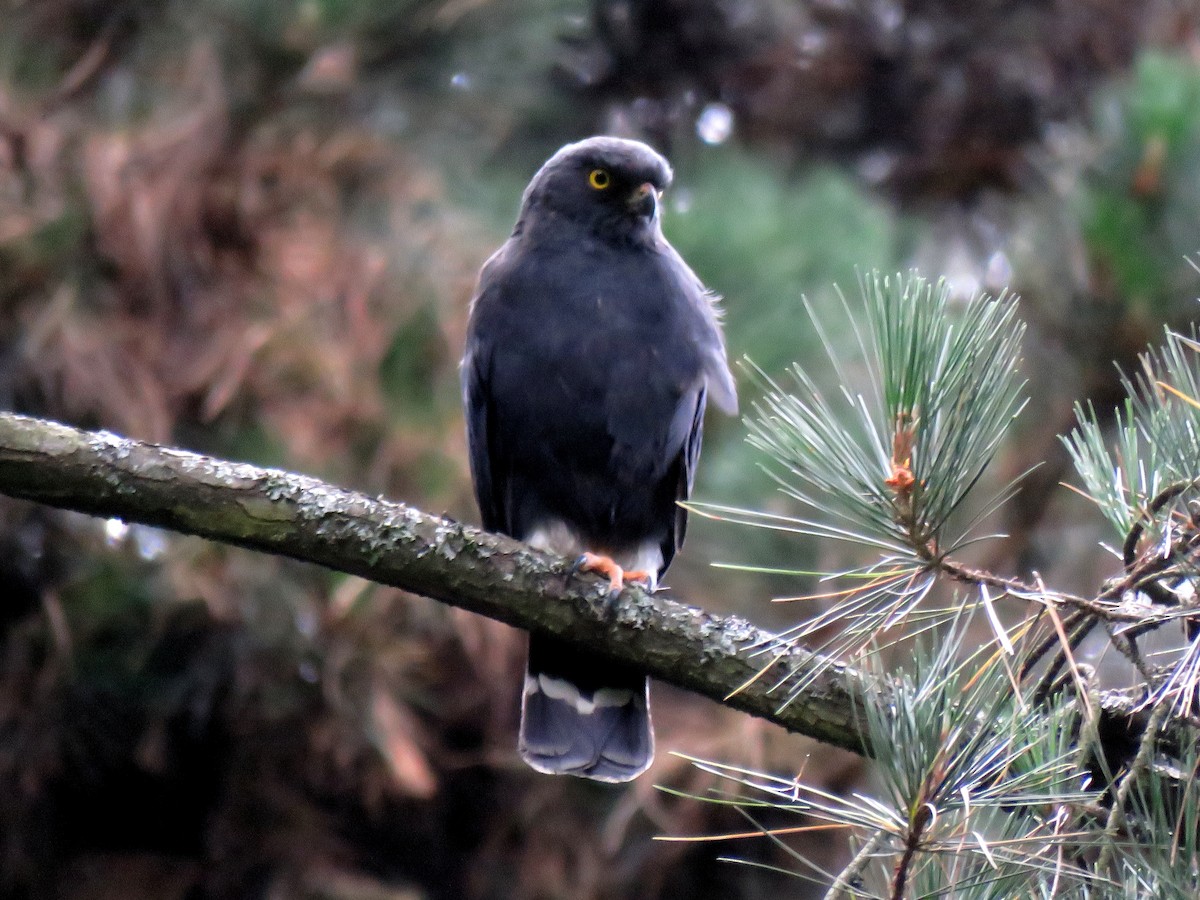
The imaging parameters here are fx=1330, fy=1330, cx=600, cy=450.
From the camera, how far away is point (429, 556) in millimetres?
2084

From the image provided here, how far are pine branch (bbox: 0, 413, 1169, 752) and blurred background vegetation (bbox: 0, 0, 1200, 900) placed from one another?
1.73 m

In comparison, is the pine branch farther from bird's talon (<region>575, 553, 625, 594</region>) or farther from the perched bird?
the perched bird

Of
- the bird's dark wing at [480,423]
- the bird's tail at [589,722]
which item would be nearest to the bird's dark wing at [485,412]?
the bird's dark wing at [480,423]

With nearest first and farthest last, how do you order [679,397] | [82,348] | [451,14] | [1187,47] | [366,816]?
1. [679,397]
2. [82,348]
3. [366,816]
4. [451,14]
5. [1187,47]

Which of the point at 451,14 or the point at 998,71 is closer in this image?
the point at 451,14

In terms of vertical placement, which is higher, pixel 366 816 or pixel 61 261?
pixel 61 261

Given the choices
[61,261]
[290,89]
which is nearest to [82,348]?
[61,261]

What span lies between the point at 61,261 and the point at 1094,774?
335 centimetres

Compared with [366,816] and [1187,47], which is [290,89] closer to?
[366,816]

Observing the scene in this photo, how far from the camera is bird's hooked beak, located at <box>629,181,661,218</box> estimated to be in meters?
3.34

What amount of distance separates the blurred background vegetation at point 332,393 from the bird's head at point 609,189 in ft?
3.06

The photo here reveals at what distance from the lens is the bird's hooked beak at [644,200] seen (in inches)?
132

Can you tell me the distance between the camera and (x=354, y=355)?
13.5 ft

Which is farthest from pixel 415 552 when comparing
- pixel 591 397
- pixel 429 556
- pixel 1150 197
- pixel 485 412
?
pixel 1150 197
